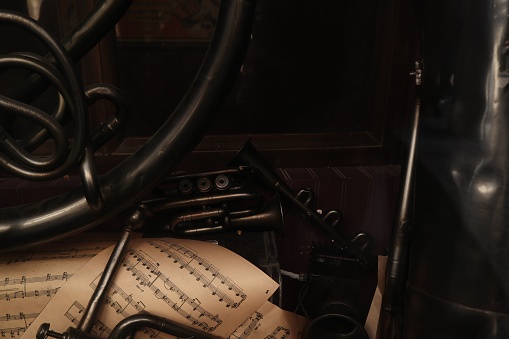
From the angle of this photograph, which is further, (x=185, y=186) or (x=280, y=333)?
(x=185, y=186)

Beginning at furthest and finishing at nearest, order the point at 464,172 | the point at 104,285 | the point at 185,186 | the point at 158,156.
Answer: the point at 185,186 < the point at 104,285 < the point at 158,156 < the point at 464,172

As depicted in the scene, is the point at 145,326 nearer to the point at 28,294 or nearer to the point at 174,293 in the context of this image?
the point at 174,293

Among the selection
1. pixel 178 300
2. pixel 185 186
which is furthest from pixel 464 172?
pixel 185 186

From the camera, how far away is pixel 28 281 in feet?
2.59

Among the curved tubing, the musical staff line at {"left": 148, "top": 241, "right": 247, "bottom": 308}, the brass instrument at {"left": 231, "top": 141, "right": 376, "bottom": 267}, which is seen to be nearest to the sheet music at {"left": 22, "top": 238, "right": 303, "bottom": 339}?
the musical staff line at {"left": 148, "top": 241, "right": 247, "bottom": 308}

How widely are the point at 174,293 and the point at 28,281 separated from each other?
28 cm

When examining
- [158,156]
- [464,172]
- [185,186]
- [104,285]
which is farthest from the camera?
[185,186]

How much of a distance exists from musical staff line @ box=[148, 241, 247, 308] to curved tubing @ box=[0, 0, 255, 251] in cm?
21

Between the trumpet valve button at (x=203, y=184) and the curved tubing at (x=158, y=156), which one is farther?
the trumpet valve button at (x=203, y=184)

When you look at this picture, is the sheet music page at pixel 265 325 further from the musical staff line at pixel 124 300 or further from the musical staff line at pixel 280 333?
the musical staff line at pixel 124 300

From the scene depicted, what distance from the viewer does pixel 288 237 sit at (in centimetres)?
122

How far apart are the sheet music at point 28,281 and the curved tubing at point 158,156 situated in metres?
0.14

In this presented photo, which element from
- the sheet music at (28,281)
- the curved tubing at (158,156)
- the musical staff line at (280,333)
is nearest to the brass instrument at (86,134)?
the curved tubing at (158,156)

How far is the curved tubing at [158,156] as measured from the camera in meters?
0.62
